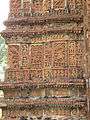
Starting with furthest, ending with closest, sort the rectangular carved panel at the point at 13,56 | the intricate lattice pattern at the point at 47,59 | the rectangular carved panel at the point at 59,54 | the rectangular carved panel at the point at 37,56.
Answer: the rectangular carved panel at the point at 13,56, the rectangular carved panel at the point at 37,56, the rectangular carved panel at the point at 59,54, the intricate lattice pattern at the point at 47,59

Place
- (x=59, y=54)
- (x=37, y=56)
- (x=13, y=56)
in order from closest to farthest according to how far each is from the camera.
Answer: (x=59, y=54)
(x=37, y=56)
(x=13, y=56)

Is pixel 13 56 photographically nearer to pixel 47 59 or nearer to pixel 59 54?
pixel 47 59

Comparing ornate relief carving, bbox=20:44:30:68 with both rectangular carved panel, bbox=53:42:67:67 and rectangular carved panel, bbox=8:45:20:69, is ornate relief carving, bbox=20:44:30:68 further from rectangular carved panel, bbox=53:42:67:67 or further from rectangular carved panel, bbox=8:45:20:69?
rectangular carved panel, bbox=53:42:67:67

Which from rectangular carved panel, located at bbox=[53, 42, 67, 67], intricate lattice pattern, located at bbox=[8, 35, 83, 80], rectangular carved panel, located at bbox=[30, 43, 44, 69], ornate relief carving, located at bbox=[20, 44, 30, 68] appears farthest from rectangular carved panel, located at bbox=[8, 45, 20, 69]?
rectangular carved panel, located at bbox=[53, 42, 67, 67]

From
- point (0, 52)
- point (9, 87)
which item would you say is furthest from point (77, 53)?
point (0, 52)

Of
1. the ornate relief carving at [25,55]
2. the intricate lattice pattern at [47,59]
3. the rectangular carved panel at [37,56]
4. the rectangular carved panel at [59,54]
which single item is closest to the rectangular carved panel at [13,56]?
A: the intricate lattice pattern at [47,59]

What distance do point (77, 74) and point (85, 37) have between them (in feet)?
5.70

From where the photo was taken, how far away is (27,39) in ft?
48.3

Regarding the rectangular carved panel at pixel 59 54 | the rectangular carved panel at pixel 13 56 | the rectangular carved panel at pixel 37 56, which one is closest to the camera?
the rectangular carved panel at pixel 59 54

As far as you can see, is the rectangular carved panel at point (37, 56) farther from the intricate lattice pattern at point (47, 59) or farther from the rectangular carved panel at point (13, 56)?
the rectangular carved panel at point (13, 56)

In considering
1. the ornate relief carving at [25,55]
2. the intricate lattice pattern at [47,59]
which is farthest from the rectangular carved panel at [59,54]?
the ornate relief carving at [25,55]

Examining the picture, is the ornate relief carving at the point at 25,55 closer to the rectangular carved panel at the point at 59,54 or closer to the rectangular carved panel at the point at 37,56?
the rectangular carved panel at the point at 37,56

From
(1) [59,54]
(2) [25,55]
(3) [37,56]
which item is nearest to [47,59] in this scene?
(3) [37,56]

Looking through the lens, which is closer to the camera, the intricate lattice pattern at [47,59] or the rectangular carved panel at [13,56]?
the intricate lattice pattern at [47,59]
